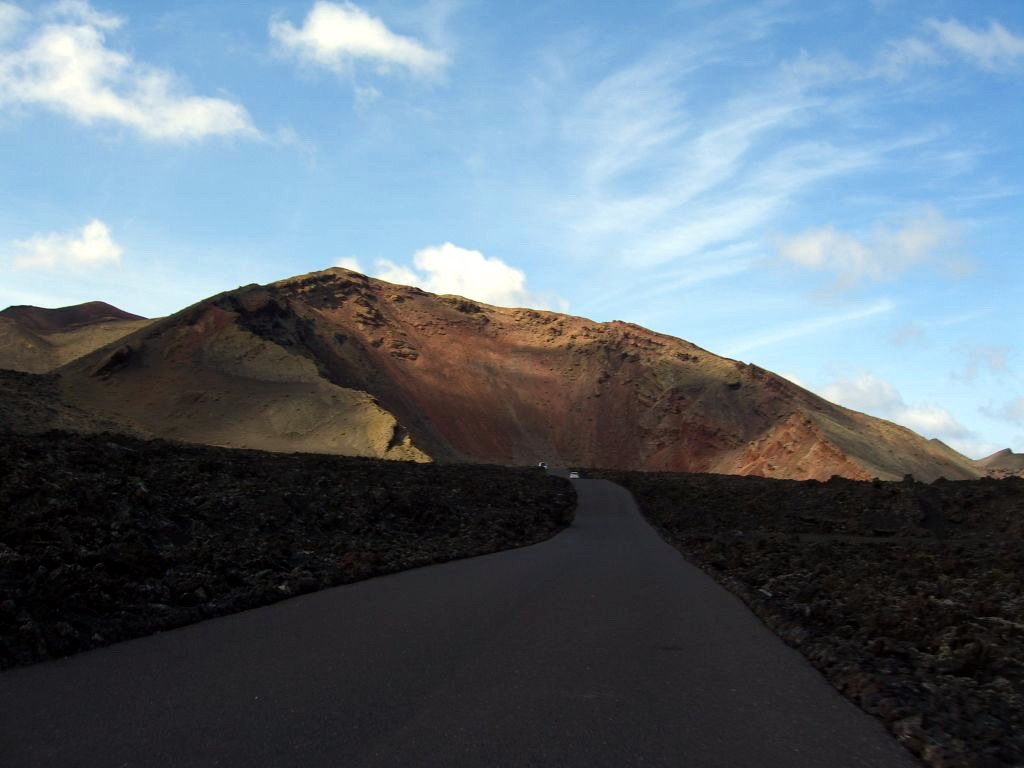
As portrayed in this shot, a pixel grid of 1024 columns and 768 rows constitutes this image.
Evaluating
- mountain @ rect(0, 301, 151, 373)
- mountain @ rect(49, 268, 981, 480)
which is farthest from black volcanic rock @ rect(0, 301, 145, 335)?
mountain @ rect(49, 268, 981, 480)

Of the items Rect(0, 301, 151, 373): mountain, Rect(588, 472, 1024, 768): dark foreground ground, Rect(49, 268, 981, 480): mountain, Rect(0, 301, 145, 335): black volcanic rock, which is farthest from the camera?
Rect(0, 301, 145, 335): black volcanic rock

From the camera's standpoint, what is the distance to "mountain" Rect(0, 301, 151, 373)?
106438 mm

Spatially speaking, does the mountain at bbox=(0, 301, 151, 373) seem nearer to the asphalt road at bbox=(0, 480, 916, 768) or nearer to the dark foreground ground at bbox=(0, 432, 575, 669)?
the dark foreground ground at bbox=(0, 432, 575, 669)

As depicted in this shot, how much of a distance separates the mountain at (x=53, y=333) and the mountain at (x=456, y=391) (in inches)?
1329

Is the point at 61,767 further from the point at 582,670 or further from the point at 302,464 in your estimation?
the point at 302,464

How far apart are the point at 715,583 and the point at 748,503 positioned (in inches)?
854

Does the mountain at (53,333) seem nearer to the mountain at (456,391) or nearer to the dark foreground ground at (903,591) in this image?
the mountain at (456,391)

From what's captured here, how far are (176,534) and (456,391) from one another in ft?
284

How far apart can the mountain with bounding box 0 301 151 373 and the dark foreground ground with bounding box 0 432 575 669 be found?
91390mm

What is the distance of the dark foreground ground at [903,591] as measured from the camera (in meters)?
5.97

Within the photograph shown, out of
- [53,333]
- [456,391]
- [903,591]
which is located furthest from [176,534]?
[53,333]

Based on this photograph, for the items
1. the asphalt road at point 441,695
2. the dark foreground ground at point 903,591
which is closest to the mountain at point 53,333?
the dark foreground ground at point 903,591

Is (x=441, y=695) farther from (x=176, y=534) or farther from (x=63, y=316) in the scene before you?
(x=63, y=316)

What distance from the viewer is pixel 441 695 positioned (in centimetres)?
582
